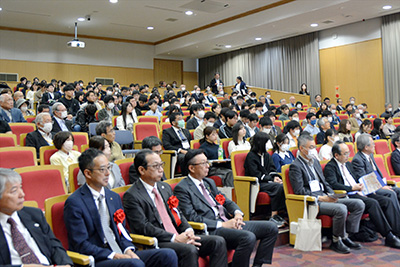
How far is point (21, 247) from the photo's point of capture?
179 cm

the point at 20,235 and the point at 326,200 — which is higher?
the point at 20,235

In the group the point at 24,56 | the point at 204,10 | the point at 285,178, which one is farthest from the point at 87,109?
the point at 24,56

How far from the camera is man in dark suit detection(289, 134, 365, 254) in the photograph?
3.56m

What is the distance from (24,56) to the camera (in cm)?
1469

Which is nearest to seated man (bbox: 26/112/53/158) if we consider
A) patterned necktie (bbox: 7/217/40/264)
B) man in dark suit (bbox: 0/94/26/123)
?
man in dark suit (bbox: 0/94/26/123)

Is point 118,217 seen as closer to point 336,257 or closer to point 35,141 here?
point 336,257

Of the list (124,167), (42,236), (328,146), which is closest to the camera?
(42,236)

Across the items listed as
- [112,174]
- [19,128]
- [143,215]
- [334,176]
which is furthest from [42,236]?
[19,128]

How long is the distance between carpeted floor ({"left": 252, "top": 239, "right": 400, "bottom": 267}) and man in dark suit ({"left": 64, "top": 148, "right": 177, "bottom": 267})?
57.9 inches

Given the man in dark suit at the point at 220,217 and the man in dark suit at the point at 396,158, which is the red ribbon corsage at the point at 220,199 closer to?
the man in dark suit at the point at 220,217

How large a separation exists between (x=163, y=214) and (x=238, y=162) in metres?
1.76

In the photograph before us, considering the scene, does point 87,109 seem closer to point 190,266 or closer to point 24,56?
point 190,266

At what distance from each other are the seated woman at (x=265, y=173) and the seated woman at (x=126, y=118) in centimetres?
267

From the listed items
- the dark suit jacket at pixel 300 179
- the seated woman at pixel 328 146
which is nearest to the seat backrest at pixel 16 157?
the dark suit jacket at pixel 300 179
